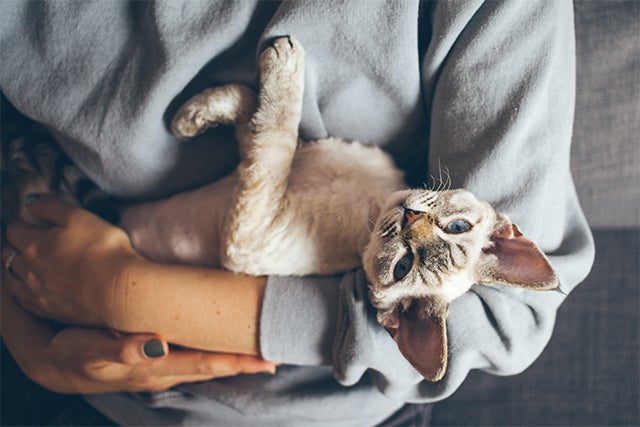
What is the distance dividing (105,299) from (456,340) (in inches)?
31.7

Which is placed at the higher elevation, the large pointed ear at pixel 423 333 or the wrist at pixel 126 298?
the wrist at pixel 126 298

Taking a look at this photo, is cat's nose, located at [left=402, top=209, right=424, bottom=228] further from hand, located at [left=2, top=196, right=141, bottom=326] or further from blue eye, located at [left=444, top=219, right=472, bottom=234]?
hand, located at [left=2, top=196, right=141, bottom=326]

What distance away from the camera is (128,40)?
112cm

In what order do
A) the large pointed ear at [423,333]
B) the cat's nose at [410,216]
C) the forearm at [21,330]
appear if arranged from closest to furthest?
the large pointed ear at [423,333], the cat's nose at [410,216], the forearm at [21,330]

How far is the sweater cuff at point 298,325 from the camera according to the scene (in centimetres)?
113

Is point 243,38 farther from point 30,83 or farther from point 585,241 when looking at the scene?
point 585,241

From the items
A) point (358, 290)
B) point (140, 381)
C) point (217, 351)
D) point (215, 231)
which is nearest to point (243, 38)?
point (215, 231)

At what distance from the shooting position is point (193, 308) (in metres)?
1.16

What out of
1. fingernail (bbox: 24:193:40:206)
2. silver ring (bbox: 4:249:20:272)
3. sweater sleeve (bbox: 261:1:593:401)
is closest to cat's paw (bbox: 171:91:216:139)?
sweater sleeve (bbox: 261:1:593:401)

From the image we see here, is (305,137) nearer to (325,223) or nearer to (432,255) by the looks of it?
(325,223)

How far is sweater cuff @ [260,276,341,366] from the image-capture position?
3.70 feet

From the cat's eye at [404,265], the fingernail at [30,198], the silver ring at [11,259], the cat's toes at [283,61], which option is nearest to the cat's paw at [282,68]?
the cat's toes at [283,61]

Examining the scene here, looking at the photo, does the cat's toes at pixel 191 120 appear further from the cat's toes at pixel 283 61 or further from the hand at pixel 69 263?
the hand at pixel 69 263

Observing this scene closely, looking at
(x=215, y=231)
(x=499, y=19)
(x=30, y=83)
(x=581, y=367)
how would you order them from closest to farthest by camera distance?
(x=499, y=19)
(x=30, y=83)
(x=215, y=231)
(x=581, y=367)
